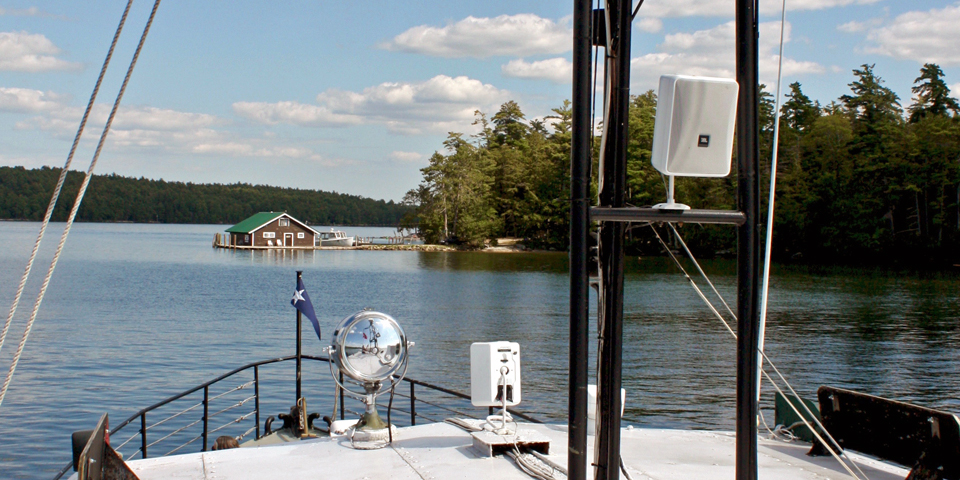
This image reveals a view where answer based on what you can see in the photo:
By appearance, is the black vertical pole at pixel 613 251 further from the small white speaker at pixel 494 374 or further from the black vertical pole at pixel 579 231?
the small white speaker at pixel 494 374

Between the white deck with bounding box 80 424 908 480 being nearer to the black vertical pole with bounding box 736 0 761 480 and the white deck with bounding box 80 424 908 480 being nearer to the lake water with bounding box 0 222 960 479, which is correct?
the black vertical pole with bounding box 736 0 761 480

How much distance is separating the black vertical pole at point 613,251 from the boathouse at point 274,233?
10294 centimetres

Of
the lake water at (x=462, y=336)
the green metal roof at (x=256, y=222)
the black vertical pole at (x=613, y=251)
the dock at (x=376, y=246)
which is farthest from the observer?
the dock at (x=376, y=246)

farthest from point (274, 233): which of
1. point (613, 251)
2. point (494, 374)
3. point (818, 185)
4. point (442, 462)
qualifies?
point (613, 251)

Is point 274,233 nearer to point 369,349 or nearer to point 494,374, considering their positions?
point 494,374

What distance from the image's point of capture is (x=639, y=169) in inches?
3531

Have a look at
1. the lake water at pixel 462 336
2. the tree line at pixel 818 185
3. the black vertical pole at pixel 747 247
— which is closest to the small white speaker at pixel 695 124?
the black vertical pole at pixel 747 247

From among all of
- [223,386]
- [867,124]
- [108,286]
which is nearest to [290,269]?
[108,286]

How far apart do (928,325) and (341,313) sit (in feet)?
92.2

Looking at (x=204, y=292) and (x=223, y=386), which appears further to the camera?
(x=204, y=292)

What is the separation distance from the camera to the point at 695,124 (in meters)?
3.62

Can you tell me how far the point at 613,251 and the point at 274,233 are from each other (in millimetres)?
103791

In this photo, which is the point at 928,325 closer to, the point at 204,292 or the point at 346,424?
the point at 346,424

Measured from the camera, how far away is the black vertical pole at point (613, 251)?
4258 millimetres
